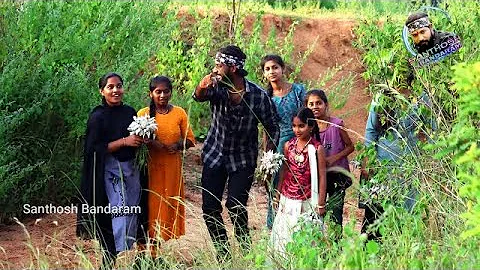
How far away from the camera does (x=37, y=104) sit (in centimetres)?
664

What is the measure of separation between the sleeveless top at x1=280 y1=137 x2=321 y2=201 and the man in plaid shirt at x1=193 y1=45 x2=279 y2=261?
234mm

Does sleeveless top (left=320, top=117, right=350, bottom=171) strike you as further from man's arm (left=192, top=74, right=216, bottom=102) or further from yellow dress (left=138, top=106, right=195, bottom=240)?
yellow dress (left=138, top=106, right=195, bottom=240)

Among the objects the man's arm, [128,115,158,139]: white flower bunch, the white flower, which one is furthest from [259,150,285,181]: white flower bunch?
[128,115,158,139]: white flower bunch

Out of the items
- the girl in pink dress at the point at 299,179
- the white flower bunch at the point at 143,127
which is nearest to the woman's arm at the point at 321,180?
the girl in pink dress at the point at 299,179

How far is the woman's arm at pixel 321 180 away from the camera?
5516mm

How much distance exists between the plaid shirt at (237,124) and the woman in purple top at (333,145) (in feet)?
1.00

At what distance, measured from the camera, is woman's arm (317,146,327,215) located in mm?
5516

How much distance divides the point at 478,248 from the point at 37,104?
144 inches

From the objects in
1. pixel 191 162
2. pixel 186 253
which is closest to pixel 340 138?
pixel 186 253

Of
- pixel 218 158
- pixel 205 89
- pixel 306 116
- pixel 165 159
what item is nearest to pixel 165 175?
pixel 165 159

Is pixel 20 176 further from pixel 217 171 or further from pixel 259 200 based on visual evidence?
pixel 259 200

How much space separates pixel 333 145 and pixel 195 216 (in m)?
1.05

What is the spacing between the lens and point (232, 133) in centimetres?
585

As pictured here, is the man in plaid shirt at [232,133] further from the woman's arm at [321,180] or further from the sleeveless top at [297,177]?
the woman's arm at [321,180]
